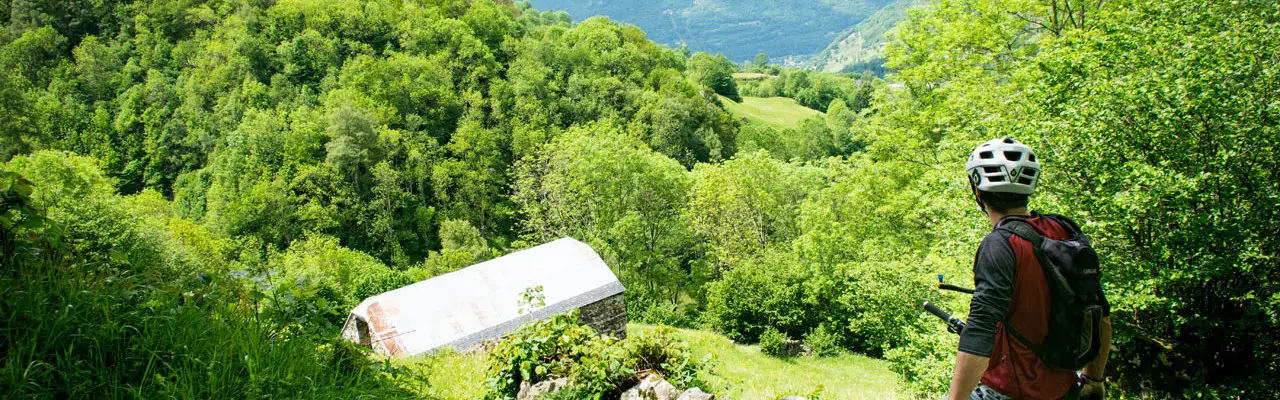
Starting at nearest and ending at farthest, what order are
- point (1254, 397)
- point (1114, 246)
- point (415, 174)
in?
point (1254, 397) < point (1114, 246) < point (415, 174)

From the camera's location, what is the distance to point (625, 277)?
37094 mm

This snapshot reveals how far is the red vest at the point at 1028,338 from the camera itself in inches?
121

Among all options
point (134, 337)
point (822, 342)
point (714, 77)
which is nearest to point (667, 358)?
point (134, 337)

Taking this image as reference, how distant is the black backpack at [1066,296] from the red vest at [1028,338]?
32 millimetres

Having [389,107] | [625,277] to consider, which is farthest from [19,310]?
[389,107]

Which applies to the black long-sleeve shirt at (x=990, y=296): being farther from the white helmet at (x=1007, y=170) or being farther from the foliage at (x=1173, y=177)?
the foliage at (x=1173, y=177)

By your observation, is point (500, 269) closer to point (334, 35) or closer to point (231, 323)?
point (231, 323)

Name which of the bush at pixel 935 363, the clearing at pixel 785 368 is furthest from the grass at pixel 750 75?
the bush at pixel 935 363

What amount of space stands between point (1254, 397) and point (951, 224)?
4.74 m

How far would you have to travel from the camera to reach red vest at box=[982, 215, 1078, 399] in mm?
3082

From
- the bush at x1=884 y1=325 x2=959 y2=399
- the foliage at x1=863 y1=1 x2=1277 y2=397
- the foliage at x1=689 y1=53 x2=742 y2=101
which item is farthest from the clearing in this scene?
the foliage at x1=689 y1=53 x2=742 y2=101

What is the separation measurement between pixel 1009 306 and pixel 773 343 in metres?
23.5

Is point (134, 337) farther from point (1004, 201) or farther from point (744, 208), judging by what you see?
point (744, 208)

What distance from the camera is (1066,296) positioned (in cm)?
308
